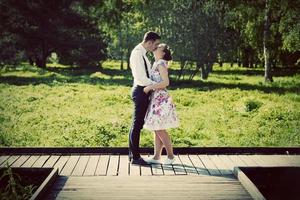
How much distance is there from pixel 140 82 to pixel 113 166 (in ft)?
5.53

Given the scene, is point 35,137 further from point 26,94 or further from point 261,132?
point 26,94

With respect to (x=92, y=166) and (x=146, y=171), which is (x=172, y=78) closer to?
(x=92, y=166)

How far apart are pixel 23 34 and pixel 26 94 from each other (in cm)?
2287

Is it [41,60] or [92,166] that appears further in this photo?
[41,60]

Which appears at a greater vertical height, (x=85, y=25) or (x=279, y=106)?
(x=85, y=25)

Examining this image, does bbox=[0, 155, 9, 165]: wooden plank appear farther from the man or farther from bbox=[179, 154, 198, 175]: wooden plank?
bbox=[179, 154, 198, 175]: wooden plank

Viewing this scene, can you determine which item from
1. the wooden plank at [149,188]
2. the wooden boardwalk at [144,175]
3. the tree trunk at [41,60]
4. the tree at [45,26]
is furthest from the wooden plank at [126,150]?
the tree trunk at [41,60]

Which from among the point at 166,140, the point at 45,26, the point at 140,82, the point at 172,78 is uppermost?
the point at 45,26

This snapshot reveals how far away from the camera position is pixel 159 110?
869cm

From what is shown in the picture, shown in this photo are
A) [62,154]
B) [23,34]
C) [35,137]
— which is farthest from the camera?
[23,34]

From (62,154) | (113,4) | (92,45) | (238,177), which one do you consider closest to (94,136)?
(62,154)

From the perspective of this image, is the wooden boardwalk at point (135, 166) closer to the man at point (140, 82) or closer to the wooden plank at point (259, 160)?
the wooden plank at point (259, 160)

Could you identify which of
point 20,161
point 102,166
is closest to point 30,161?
point 20,161

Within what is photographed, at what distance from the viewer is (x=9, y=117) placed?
51.6 feet
